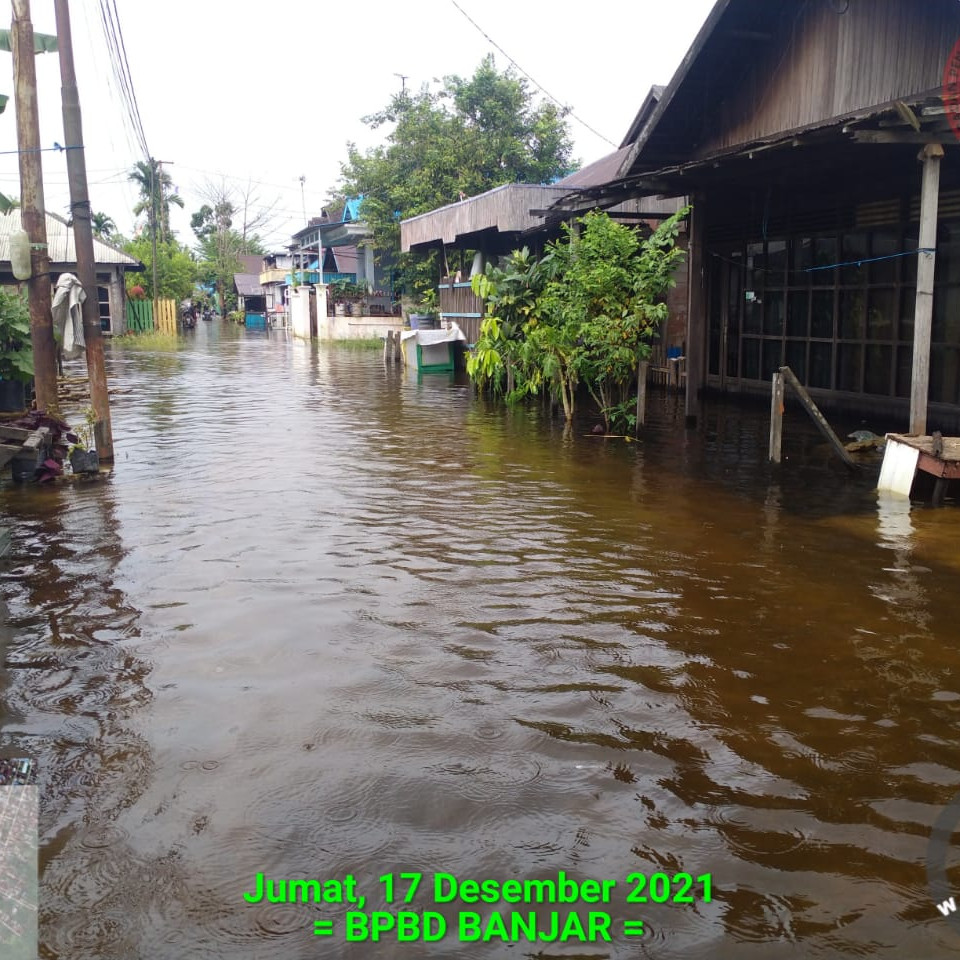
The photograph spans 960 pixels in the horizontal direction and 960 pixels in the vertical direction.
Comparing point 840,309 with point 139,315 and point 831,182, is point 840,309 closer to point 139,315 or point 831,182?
point 831,182

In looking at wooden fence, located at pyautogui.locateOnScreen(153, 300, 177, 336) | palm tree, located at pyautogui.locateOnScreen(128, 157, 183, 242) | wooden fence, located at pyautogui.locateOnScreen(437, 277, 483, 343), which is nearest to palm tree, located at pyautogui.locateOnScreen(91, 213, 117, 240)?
palm tree, located at pyautogui.locateOnScreen(128, 157, 183, 242)

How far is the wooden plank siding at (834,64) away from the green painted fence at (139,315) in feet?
122

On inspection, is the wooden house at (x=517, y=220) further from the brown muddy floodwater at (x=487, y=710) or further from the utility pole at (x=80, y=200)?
the brown muddy floodwater at (x=487, y=710)

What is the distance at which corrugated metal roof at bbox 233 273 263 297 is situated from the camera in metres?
72.9

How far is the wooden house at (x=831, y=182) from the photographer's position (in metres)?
9.67

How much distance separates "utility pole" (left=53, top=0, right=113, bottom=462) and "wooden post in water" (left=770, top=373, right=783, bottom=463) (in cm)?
701

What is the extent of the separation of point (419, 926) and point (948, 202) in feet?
36.4

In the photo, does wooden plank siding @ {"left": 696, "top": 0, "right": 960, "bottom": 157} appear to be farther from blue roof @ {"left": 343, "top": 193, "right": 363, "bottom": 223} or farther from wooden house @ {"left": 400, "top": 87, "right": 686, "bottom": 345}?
blue roof @ {"left": 343, "top": 193, "right": 363, "bottom": 223}

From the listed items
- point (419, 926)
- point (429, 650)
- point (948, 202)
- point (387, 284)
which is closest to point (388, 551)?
point (429, 650)

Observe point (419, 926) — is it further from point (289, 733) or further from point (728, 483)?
point (728, 483)

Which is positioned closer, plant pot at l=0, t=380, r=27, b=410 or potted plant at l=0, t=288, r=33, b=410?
potted plant at l=0, t=288, r=33, b=410

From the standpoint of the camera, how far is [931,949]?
2.69m

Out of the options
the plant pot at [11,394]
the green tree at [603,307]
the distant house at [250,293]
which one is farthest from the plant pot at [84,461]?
the distant house at [250,293]

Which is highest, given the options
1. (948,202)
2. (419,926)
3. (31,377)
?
(948,202)
